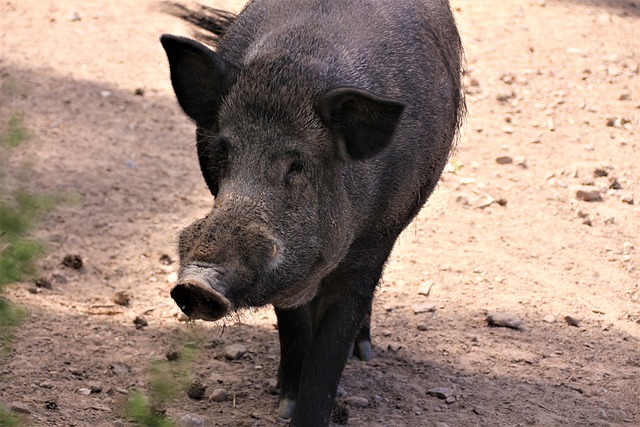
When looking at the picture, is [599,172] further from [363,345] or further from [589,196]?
[363,345]

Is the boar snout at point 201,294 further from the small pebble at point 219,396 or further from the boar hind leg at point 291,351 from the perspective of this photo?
the small pebble at point 219,396

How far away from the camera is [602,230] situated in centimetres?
673

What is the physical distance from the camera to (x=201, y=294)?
121 inches

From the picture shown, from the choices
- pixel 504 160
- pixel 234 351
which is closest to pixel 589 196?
pixel 504 160

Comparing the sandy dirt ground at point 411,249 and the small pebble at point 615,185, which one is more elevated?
the small pebble at point 615,185

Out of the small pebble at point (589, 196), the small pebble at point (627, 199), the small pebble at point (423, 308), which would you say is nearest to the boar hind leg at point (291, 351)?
the small pebble at point (423, 308)

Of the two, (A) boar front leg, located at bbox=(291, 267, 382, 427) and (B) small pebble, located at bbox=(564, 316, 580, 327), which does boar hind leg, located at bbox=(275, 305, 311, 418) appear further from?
(B) small pebble, located at bbox=(564, 316, 580, 327)

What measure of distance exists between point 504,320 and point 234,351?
1.50 meters

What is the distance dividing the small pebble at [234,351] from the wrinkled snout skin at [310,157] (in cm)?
42

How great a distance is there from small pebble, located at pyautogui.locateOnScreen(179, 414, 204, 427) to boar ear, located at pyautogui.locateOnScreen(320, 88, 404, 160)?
1.36 meters

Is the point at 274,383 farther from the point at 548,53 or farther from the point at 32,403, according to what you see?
the point at 548,53

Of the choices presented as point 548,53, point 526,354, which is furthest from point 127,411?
point 548,53

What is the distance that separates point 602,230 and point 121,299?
3.14 metres

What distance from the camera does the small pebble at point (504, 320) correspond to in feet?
18.4
